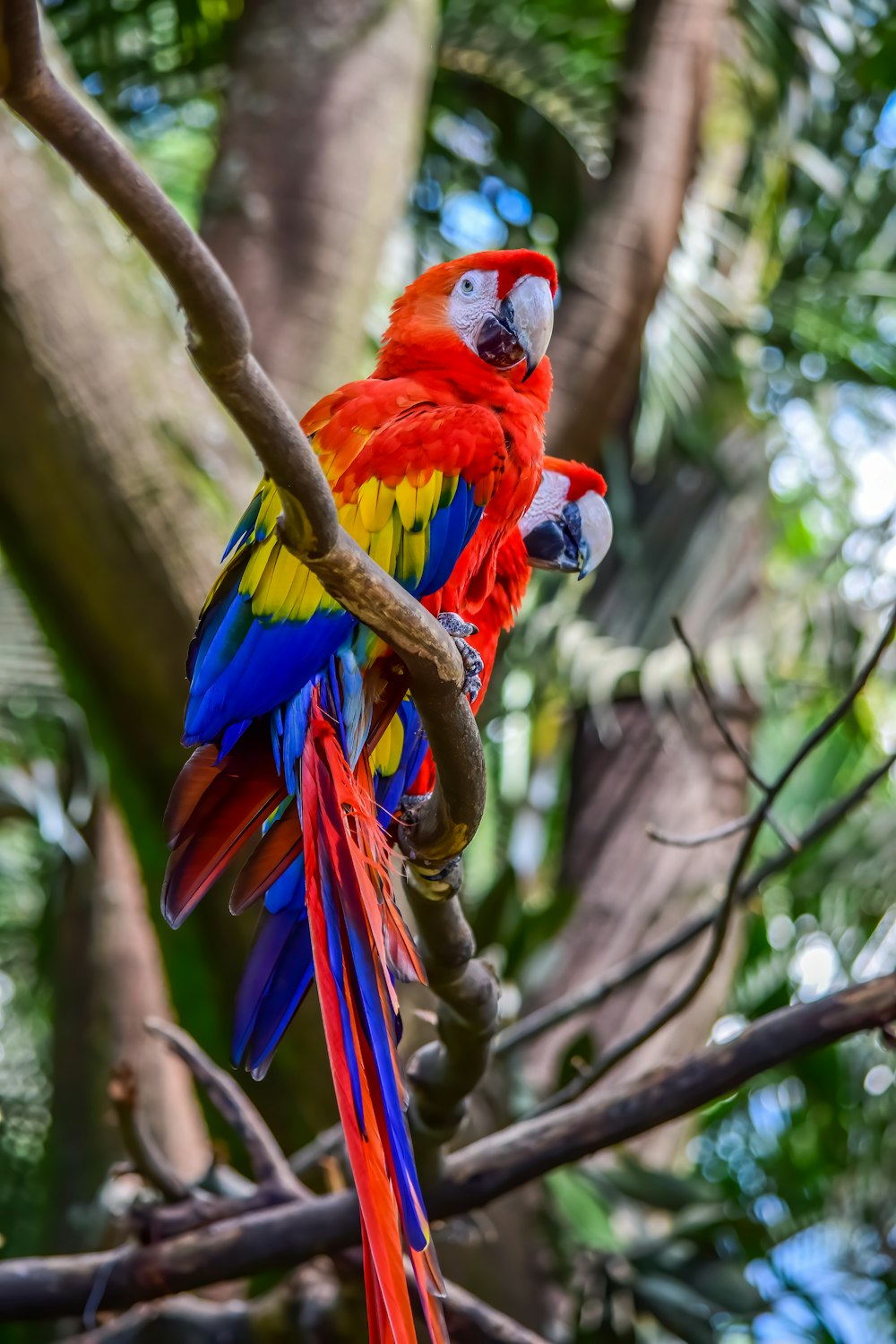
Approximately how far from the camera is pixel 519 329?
43.7 inches

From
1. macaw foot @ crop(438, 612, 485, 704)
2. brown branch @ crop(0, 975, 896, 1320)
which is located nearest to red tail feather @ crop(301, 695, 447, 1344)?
macaw foot @ crop(438, 612, 485, 704)

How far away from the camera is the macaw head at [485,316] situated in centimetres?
111

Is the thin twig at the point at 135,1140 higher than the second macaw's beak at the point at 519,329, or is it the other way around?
the second macaw's beak at the point at 519,329

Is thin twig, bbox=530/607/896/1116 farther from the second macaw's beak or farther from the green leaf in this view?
the green leaf

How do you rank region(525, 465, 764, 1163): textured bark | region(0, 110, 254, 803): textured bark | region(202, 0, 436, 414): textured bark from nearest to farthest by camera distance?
region(0, 110, 254, 803): textured bark, region(202, 0, 436, 414): textured bark, region(525, 465, 764, 1163): textured bark

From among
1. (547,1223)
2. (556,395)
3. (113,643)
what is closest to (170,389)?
(113,643)

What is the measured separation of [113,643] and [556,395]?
0.77m

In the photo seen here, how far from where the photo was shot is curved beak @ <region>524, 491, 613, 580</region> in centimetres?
130

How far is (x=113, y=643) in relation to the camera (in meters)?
1.68

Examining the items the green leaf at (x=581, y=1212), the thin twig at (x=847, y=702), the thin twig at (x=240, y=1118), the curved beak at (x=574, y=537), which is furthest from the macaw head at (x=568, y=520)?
the green leaf at (x=581, y=1212)

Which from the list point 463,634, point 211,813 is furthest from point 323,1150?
point 463,634

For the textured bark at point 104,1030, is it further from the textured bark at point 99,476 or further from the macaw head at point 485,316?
the macaw head at point 485,316

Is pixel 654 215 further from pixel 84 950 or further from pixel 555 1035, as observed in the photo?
pixel 84 950

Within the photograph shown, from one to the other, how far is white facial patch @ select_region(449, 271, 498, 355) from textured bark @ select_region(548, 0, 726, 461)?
31.9 inches
